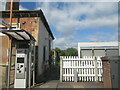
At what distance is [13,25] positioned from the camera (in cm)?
753

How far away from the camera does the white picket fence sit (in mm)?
6922

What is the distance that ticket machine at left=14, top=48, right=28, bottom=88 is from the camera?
5.68 meters

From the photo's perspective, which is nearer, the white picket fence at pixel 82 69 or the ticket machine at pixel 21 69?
the ticket machine at pixel 21 69

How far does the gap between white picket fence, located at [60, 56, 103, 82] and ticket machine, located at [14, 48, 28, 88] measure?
2.25m

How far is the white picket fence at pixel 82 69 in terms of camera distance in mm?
6922

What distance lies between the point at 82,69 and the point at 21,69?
12.2ft

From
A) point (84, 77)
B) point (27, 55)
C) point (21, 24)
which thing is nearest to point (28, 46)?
point (27, 55)

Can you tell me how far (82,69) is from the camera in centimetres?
700

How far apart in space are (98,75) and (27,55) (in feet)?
14.9

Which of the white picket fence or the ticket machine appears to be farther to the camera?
the white picket fence

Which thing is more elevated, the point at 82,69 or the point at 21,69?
the point at 21,69

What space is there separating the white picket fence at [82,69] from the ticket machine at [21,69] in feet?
7.39

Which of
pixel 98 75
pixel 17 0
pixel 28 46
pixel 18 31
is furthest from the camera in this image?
pixel 17 0

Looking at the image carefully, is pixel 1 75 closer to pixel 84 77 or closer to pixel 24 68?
pixel 24 68
